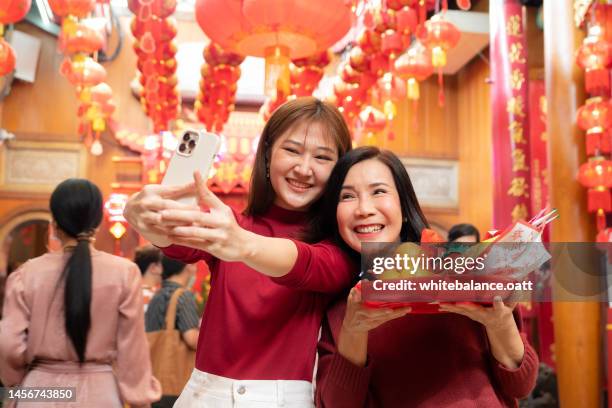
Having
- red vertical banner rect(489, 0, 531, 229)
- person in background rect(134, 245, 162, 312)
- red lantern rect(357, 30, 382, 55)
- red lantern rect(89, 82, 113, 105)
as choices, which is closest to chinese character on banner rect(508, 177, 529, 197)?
red vertical banner rect(489, 0, 531, 229)

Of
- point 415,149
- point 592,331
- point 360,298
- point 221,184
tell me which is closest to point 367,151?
point 360,298

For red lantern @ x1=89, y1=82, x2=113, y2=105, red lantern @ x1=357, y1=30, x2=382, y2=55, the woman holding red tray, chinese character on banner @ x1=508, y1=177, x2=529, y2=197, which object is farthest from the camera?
red lantern @ x1=89, y1=82, x2=113, y2=105

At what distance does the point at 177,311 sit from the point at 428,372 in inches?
64.1

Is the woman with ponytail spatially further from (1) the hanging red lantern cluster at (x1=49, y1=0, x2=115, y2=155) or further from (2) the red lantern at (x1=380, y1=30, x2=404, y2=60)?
(2) the red lantern at (x1=380, y1=30, x2=404, y2=60)

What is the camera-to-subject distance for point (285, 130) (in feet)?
4.47

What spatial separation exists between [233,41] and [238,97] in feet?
16.9

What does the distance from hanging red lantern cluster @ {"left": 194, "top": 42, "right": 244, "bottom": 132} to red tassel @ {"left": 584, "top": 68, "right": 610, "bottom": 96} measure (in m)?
2.35

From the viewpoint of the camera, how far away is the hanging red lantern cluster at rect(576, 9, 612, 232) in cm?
358

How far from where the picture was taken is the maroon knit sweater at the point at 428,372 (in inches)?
43.5

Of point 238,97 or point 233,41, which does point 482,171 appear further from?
point 233,41

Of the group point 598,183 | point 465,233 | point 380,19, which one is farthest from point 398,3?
point 598,183

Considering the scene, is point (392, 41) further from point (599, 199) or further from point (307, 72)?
point (599, 199)

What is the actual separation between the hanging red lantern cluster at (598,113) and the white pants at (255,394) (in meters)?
2.95

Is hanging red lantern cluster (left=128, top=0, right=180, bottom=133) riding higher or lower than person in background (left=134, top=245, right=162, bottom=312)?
higher
